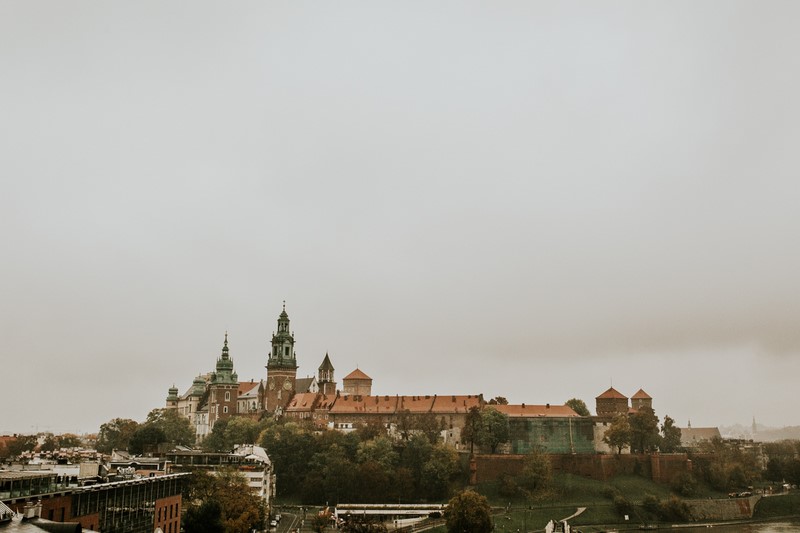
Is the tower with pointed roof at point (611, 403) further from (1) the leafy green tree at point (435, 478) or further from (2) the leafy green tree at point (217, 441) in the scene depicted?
(2) the leafy green tree at point (217, 441)

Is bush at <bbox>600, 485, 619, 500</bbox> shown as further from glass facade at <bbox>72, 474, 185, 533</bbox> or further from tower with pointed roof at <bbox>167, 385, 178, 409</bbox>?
tower with pointed roof at <bbox>167, 385, 178, 409</bbox>

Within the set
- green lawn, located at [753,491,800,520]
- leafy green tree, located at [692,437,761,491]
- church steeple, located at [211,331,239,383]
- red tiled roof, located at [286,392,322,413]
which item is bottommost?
green lawn, located at [753,491,800,520]

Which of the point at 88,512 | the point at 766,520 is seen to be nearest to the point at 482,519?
the point at 88,512

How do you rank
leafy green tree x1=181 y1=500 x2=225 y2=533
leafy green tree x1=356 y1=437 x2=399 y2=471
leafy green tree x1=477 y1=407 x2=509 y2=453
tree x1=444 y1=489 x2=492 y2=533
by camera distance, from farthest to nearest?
leafy green tree x1=477 y1=407 x2=509 y2=453
leafy green tree x1=356 y1=437 x2=399 y2=471
tree x1=444 y1=489 x2=492 y2=533
leafy green tree x1=181 y1=500 x2=225 y2=533

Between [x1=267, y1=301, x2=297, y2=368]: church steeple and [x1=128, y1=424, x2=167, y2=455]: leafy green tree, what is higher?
[x1=267, y1=301, x2=297, y2=368]: church steeple

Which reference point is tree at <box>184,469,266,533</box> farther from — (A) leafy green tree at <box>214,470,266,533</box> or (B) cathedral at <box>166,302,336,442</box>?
(B) cathedral at <box>166,302,336,442</box>

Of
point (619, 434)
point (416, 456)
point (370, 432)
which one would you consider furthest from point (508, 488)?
point (370, 432)

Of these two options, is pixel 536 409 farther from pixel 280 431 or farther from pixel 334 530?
pixel 334 530

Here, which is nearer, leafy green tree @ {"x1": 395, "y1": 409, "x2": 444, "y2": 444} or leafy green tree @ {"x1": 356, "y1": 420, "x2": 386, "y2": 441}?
leafy green tree @ {"x1": 356, "y1": 420, "x2": 386, "y2": 441}

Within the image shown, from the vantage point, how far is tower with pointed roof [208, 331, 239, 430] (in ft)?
437

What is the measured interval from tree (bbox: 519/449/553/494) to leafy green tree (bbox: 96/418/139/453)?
64320mm

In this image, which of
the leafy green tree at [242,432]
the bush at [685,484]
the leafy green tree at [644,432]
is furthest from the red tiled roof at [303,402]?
the bush at [685,484]

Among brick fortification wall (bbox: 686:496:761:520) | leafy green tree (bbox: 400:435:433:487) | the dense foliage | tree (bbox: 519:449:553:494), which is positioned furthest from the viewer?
leafy green tree (bbox: 400:435:433:487)

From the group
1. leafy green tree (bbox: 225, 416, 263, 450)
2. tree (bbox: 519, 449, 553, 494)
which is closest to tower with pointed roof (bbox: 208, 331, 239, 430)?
leafy green tree (bbox: 225, 416, 263, 450)
